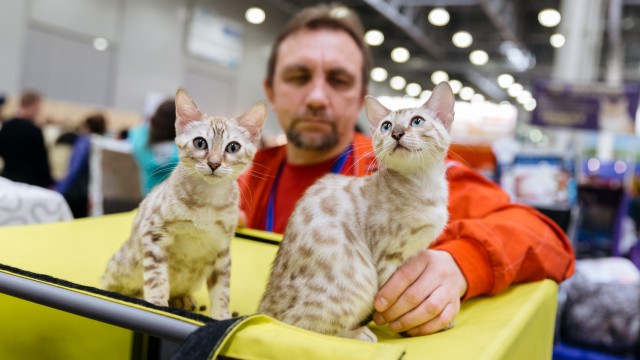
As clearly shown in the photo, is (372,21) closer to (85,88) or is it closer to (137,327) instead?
(85,88)

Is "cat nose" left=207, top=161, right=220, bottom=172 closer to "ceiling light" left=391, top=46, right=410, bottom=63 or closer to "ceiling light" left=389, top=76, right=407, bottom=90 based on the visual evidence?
"ceiling light" left=389, top=76, right=407, bottom=90

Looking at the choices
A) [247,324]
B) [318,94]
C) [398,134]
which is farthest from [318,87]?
[247,324]

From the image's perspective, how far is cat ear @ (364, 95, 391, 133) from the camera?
2.91 feet

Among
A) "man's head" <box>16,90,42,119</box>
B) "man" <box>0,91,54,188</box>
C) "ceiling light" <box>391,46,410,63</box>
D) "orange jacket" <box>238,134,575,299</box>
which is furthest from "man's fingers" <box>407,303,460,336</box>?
"ceiling light" <box>391,46,410,63</box>

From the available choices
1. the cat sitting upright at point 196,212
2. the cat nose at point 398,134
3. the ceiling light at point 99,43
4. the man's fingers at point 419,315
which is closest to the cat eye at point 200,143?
the cat sitting upright at point 196,212

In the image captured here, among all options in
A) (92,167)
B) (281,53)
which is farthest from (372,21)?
(281,53)

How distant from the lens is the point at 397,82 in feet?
40.4

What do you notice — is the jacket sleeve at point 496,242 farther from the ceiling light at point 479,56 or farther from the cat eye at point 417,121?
the ceiling light at point 479,56

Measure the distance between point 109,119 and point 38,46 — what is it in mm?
1367

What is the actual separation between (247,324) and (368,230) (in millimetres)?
302

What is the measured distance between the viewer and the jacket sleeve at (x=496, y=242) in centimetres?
108

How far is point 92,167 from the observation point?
13.7 ft

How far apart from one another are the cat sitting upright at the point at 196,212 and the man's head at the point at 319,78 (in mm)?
602

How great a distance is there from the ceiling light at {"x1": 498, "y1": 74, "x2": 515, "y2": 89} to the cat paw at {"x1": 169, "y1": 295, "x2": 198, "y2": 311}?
16.7 m
